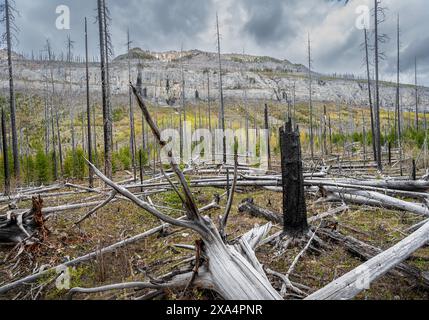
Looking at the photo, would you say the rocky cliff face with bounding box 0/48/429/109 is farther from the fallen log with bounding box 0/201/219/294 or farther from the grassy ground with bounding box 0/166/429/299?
the fallen log with bounding box 0/201/219/294

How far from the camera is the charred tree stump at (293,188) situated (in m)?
4.07

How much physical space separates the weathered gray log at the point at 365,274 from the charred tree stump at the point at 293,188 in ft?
4.37

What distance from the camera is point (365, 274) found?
2541 mm

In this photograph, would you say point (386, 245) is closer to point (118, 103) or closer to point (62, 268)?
point (62, 268)

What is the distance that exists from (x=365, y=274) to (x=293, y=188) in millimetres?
1715

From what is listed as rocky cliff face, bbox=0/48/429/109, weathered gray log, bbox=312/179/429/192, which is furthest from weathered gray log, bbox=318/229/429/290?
rocky cliff face, bbox=0/48/429/109

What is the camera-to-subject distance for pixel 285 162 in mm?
4191

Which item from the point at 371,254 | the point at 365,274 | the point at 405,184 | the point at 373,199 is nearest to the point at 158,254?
the point at 365,274

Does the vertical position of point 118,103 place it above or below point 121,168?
above

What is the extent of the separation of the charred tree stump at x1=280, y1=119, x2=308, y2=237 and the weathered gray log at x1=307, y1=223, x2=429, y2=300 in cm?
133

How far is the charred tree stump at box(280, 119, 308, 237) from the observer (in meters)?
4.07

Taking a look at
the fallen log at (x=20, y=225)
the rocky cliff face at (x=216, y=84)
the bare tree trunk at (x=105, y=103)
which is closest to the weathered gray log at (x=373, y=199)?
the fallen log at (x=20, y=225)

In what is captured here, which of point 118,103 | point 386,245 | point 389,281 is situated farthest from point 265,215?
point 118,103
